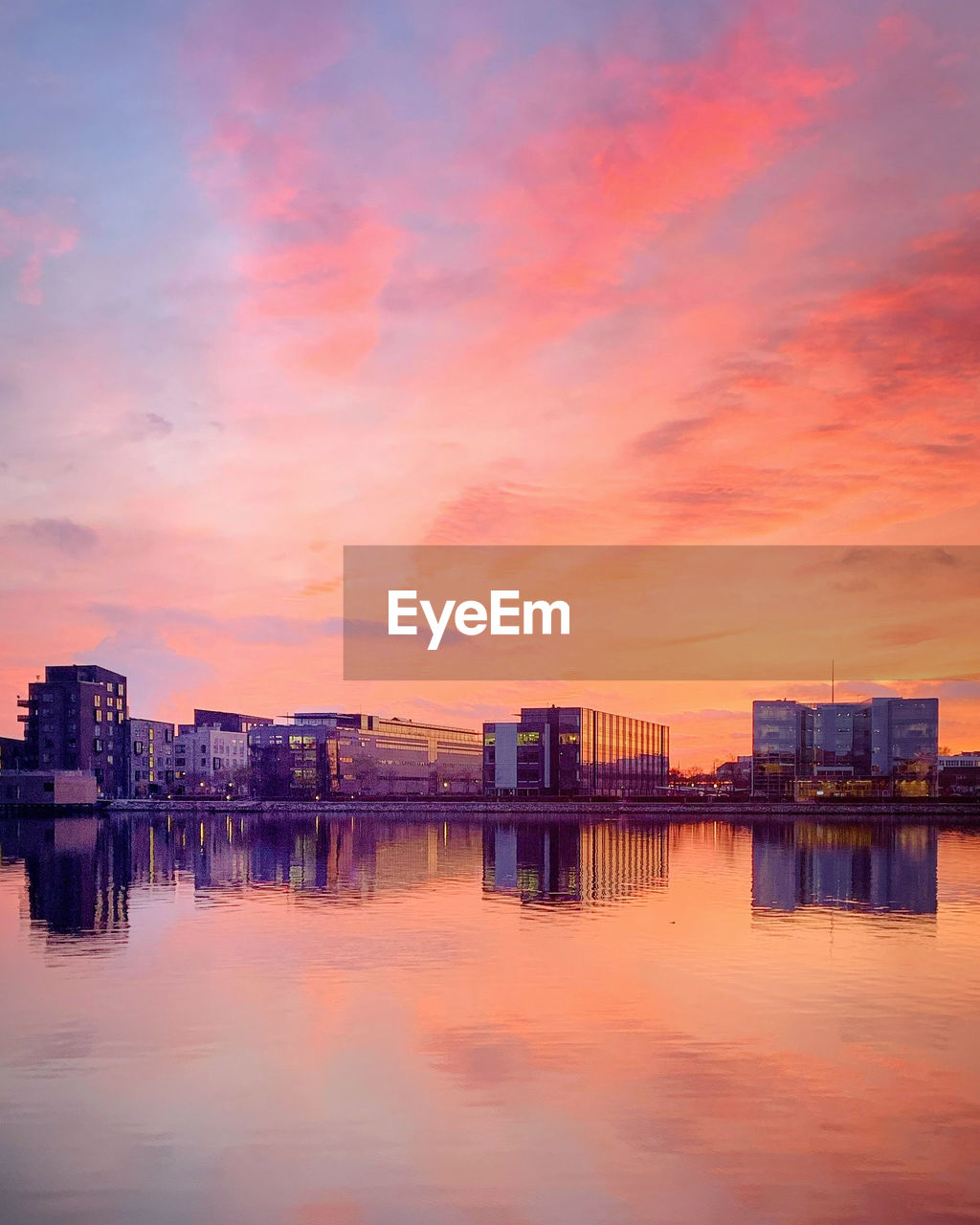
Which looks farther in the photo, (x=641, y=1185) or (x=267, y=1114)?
(x=267, y=1114)

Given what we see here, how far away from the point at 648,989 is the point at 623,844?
77953 mm

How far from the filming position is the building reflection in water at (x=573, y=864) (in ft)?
212

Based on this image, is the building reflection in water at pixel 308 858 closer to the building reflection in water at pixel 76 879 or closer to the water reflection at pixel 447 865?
the water reflection at pixel 447 865

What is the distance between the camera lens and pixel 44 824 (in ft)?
580

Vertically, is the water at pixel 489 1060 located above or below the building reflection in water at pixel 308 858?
above

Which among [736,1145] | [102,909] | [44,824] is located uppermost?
[736,1145]

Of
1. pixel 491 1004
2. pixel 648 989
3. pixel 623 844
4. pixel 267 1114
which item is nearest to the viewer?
pixel 267 1114

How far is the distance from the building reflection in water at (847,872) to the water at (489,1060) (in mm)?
1185

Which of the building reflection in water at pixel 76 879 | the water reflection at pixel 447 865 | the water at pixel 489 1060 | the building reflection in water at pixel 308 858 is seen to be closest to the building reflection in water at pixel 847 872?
the water reflection at pixel 447 865

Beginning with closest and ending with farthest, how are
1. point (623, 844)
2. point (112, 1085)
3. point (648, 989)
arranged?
point (112, 1085)
point (648, 989)
point (623, 844)

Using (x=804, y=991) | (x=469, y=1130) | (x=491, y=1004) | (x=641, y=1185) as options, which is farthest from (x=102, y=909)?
(x=641, y=1185)

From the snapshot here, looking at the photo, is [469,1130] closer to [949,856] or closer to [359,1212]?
[359,1212]

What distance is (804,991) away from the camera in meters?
34.6

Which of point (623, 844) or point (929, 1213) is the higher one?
point (929, 1213)
